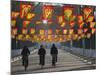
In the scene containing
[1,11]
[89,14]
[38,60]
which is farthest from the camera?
[89,14]

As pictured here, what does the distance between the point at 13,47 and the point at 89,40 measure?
129cm

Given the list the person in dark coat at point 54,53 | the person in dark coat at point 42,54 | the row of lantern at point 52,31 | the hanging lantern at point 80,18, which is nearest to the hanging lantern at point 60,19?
the row of lantern at point 52,31

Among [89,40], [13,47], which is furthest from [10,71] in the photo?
[89,40]

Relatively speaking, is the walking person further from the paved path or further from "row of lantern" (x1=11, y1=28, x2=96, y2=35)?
"row of lantern" (x1=11, y1=28, x2=96, y2=35)

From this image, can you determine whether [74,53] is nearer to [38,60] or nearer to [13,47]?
[38,60]

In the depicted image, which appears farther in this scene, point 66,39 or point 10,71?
point 66,39

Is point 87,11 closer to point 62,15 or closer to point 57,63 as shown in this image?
point 62,15

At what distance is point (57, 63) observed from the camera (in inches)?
155

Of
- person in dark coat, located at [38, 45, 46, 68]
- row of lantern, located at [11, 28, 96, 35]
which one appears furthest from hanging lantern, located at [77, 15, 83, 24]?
person in dark coat, located at [38, 45, 46, 68]

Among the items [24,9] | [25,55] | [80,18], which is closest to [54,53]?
[25,55]

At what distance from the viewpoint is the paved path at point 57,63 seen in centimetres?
374

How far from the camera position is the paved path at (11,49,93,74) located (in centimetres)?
374

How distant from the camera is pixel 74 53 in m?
4.04
